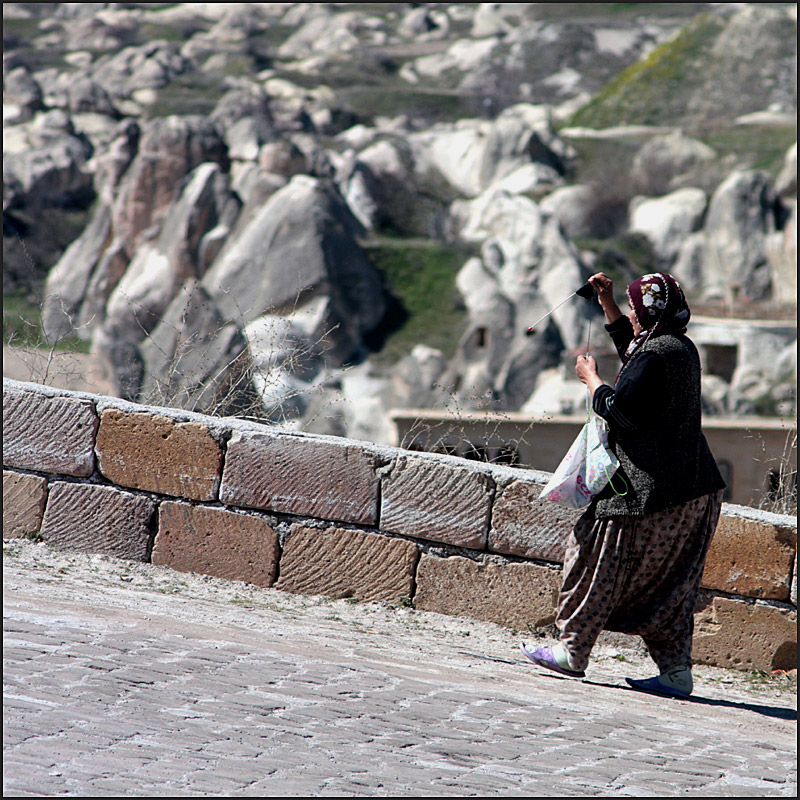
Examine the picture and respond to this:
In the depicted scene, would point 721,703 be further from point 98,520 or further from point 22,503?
point 22,503

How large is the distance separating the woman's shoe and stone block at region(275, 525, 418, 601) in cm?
105

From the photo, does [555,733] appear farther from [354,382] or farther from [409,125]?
[409,125]

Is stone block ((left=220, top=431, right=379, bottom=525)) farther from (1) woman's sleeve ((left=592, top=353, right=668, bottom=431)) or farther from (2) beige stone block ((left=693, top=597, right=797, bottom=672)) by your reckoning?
(2) beige stone block ((left=693, top=597, right=797, bottom=672))

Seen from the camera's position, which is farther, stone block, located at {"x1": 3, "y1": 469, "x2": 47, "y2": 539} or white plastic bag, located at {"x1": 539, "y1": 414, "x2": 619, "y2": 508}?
stone block, located at {"x1": 3, "y1": 469, "x2": 47, "y2": 539}

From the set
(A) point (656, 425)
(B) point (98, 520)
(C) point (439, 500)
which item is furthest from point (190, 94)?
(A) point (656, 425)

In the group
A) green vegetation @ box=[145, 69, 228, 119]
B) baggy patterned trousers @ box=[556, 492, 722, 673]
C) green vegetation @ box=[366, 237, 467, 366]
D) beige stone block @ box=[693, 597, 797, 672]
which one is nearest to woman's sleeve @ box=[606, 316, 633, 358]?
baggy patterned trousers @ box=[556, 492, 722, 673]

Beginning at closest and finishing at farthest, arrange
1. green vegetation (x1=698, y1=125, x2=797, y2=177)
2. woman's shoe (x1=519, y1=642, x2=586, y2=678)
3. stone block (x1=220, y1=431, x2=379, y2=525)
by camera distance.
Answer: woman's shoe (x1=519, y1=642, x2=586, y2=678), stone block (x1=220, y1=431, x2=379, y2=525), green vegetation (x1=698, y1=125, x2=797, y2=177)

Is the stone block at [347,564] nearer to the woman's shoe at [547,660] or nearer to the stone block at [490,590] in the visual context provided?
the stone block at [490,590]

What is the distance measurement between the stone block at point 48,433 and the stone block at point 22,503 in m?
0.06

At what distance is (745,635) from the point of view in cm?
461

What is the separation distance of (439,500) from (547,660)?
1.08 m

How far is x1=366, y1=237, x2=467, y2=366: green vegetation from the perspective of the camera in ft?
137

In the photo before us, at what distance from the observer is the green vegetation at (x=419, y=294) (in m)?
41.8

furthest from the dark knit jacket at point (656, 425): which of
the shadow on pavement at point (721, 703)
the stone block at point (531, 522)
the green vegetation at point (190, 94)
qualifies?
the green vegetation at point (190, 94)
